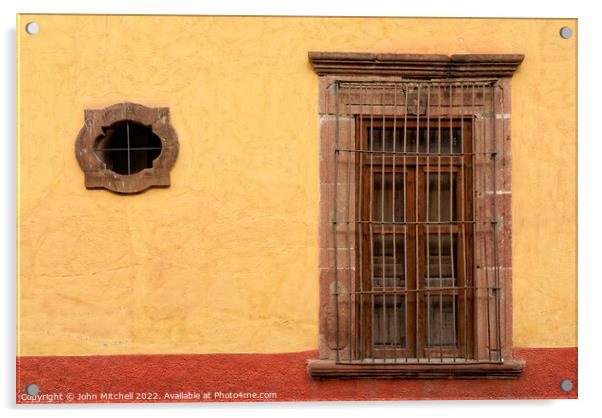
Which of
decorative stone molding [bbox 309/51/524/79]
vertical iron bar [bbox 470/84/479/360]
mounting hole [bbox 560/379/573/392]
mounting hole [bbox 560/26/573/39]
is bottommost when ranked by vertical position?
mounting hole [bbox 560/379/573/392]

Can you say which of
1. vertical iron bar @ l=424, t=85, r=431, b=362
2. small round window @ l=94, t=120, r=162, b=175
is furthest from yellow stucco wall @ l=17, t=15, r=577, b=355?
vertical iron bar @ l=424, t=85, r=431, b=362

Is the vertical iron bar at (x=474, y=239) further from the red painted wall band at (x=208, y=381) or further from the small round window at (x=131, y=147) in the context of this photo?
the small round window at (x=131, y=147)

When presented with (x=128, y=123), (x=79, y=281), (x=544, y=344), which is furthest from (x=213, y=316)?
(x=544, y=344)

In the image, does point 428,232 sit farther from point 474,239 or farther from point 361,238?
point 361,238

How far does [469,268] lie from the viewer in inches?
247

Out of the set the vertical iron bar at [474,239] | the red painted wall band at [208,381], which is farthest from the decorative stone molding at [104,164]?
the vertical iron bar at [474,239]

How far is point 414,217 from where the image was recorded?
6.27 m

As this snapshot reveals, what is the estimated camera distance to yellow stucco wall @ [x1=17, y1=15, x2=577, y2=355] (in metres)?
6.15

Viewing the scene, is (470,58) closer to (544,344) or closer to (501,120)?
(501,120)

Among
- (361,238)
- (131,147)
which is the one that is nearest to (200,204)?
(131,147)

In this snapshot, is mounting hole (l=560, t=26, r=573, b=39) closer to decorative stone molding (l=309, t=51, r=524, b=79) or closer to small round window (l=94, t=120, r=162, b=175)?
decorative stone molding (l=309, t=51, r=524, b=79)

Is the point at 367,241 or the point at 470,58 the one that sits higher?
the point at 470,58

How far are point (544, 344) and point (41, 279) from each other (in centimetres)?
346

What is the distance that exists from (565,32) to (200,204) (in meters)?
2.78
